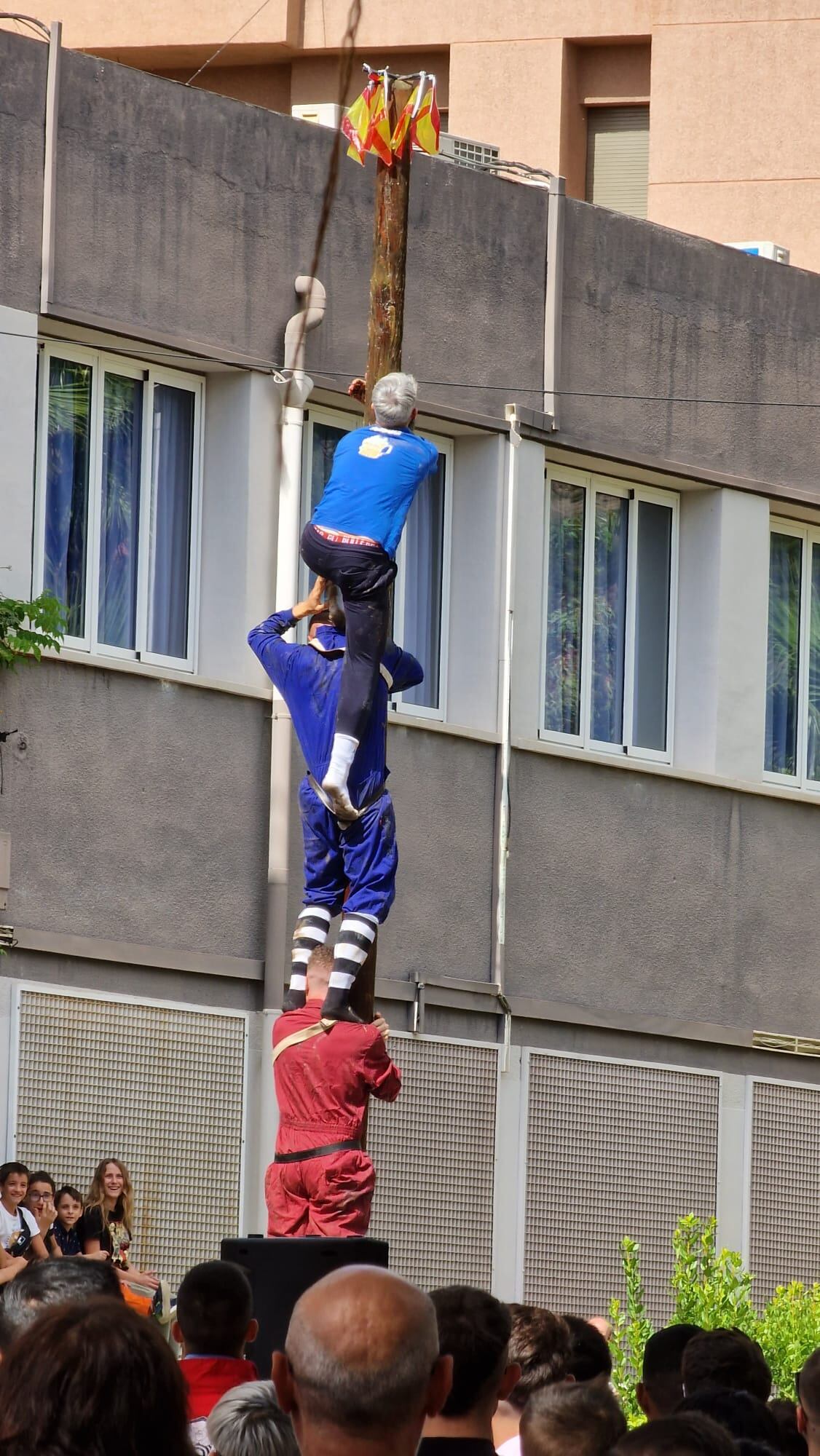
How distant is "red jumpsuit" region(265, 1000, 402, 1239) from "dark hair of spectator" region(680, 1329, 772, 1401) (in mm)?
3735

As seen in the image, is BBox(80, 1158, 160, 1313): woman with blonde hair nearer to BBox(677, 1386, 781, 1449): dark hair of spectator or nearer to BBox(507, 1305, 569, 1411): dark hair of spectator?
BBox(507, 1305, 569, 1411): dark hair of spectator

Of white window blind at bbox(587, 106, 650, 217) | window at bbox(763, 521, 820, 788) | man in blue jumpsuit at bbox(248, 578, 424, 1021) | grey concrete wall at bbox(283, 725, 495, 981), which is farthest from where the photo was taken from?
white window blind at bbox(587, 106, 650, 217)

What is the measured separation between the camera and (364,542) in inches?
473

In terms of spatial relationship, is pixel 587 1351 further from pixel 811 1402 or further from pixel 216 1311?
pixel 811 1402

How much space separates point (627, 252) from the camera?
20.3 meters

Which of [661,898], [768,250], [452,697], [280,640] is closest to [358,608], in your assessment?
[280,640]

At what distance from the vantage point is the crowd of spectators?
390 cm

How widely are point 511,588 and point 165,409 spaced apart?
287cm

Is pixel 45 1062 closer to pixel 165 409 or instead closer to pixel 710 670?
pixel 165 409

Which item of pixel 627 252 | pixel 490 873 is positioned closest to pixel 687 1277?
pixel 490 873

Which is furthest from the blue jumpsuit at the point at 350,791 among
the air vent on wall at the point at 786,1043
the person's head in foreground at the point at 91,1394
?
→ the air vent on wall at the point at 786,1043

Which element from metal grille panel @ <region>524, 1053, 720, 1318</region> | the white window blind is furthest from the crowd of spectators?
the white window blind

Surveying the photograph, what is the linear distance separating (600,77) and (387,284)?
687 inches

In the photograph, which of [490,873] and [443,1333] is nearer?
[443,1333]
